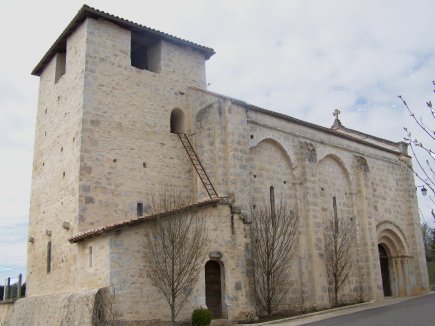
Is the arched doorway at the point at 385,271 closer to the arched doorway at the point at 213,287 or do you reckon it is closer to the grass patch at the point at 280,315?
the grass patch at the point at 280,315

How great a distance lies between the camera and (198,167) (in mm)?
19469

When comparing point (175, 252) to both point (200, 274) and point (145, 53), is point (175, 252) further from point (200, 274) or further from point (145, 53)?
point (145, 53)

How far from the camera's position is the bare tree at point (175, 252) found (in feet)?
49.6

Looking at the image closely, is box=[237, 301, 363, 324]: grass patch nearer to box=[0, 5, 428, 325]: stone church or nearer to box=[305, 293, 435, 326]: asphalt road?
box=[0, 5, 428, 325]: stone church

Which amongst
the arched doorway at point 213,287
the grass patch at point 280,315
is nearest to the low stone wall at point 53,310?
the arched doorway at point 213,287

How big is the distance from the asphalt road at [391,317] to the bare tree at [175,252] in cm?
415

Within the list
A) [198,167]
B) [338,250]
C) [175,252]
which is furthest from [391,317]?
[198,167]

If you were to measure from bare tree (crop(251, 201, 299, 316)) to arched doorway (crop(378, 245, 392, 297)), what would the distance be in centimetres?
863

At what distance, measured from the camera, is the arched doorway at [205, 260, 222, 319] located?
16.7 metres

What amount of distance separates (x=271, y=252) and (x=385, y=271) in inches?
436

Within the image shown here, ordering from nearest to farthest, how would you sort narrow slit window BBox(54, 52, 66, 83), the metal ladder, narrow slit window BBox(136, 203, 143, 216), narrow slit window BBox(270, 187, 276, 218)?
1. the metal ladder
2. narrow slit window BBox(136, 203, 143, 216)
3. narrow slit window BBox(270, 187, 276, 218)
4. narrow slit window BBox(54, 52, 66, 83)

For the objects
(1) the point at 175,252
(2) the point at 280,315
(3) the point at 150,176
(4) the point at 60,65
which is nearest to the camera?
(1) the point at 175,252

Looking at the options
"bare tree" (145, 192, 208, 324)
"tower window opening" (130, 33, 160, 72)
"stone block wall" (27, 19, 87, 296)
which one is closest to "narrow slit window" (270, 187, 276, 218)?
"bare tree" (145, 192, 208, 324)

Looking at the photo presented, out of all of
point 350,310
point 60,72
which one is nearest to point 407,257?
point 350,310
